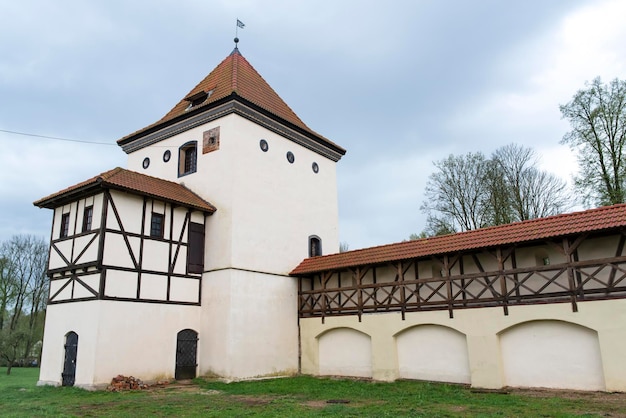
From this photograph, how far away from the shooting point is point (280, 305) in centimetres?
1544

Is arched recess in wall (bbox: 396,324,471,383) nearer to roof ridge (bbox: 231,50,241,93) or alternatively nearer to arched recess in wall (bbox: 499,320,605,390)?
arched recess in wall (bbox: 499,320,605,390)

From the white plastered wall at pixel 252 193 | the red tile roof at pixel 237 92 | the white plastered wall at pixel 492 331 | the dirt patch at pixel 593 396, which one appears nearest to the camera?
the dirt patch at pixel 593 396

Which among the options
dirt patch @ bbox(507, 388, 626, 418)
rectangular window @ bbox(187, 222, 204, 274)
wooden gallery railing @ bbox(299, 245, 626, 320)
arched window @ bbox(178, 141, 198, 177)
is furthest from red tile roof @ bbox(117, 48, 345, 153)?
dirt patch @ bbox(507, 388, 626, 418)

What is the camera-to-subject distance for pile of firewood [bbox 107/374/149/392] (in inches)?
457

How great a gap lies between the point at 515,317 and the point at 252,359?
741 centimetres

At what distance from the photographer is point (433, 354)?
12586mm

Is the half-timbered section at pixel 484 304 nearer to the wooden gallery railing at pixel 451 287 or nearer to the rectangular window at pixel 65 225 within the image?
the wooden gallery railing at pixel 451 287

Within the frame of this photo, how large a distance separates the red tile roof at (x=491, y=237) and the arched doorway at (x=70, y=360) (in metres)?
6.86

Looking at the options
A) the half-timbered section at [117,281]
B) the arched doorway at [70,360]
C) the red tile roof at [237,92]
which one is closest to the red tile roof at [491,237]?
the half-timbered section at [117,281]

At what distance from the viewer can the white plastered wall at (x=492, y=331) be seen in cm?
970

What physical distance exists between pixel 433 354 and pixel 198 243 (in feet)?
24.9

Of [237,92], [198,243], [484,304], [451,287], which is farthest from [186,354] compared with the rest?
[484,304]

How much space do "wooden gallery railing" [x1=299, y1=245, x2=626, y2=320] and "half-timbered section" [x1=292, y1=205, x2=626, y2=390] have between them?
0.09 ft

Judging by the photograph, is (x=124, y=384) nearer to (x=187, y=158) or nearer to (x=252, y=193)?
(x=252, y=193)
